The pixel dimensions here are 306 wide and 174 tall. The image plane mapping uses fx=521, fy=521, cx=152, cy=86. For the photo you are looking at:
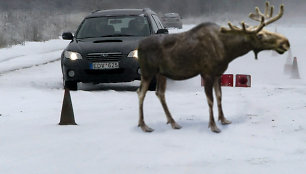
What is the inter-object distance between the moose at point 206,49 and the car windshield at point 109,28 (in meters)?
5.29

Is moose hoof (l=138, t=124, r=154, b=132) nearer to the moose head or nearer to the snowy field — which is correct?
the snowy field

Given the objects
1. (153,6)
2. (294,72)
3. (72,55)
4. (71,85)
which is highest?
(72,55)

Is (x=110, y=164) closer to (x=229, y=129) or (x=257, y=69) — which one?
Result: (x=229, y=129)

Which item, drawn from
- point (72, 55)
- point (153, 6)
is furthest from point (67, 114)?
point (153, 6)

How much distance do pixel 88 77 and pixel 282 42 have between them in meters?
5.73

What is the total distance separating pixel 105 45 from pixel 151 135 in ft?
15.5

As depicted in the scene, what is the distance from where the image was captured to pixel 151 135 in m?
6.98

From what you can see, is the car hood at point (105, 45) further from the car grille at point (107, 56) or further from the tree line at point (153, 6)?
the tree line at point (153, 6)

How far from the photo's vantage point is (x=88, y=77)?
444 inches

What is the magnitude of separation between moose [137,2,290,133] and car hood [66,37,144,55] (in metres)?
4.32

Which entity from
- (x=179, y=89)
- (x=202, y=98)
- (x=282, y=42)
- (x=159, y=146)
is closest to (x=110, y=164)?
(x=159, y=146)

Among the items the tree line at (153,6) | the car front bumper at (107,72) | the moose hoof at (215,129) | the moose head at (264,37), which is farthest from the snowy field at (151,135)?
the tree line at (153,6)

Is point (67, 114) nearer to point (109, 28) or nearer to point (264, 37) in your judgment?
point (264, 37)

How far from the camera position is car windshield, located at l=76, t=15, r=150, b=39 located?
12250 millimetres
